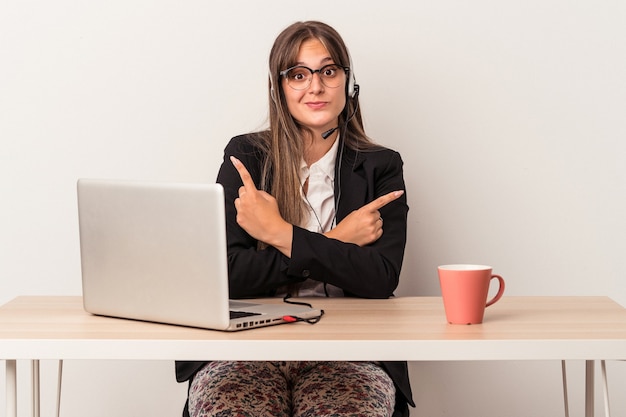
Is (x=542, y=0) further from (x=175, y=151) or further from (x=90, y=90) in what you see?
(x=90, y=90)

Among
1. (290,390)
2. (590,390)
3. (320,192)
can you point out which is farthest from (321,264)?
(590,390)

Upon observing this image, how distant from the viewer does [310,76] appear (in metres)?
2.09

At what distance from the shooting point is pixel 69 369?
2629 millimetres

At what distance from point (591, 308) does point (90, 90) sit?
155cm

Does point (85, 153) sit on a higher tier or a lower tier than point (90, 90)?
lower

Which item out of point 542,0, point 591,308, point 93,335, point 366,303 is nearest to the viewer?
point 93,335

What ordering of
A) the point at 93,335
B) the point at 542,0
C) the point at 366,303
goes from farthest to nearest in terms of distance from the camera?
the point at 542,0, the point at 366,303, the point at 93,335

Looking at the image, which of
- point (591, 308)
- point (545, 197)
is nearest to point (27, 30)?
point (545, 197)

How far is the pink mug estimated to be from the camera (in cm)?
143

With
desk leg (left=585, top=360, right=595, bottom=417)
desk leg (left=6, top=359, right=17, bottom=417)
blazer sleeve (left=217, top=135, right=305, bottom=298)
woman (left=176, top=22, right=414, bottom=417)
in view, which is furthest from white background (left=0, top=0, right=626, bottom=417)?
desk leg (left=6, top=359, right=17, bottom=417)

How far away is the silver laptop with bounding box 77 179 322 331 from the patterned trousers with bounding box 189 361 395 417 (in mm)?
187

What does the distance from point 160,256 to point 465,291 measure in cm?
50

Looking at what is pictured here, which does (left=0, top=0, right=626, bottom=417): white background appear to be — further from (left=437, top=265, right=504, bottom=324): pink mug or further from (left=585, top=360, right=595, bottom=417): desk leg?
(left=437, top=265, right=504, bottom=324): pink mug

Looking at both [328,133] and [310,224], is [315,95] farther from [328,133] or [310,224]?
[310,224]
